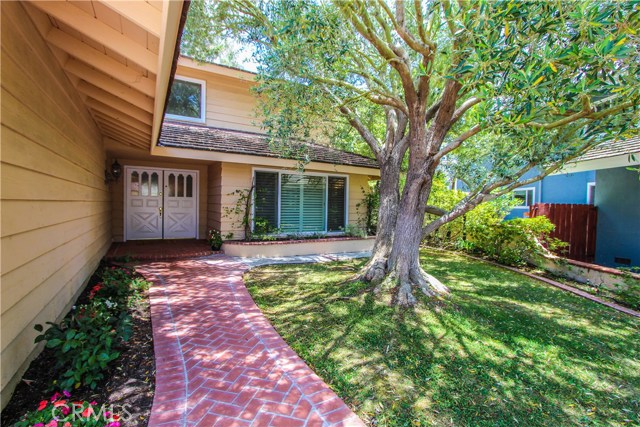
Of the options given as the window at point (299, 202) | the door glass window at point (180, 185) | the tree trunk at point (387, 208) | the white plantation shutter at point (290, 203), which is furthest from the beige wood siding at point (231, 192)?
the tree trunk at point (387, 208)

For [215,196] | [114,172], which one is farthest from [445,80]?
[114,172]

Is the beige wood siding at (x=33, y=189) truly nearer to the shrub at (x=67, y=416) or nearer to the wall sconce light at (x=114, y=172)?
the shrub at (x=67, y=416)

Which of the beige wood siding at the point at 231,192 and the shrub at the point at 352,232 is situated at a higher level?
the beige wood siding at the point at 231,192

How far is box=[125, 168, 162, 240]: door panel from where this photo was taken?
32.2ft

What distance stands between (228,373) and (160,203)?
8.63 m

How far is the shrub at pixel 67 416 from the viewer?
A: 2.15 m

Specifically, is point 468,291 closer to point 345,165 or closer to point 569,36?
point 569,36

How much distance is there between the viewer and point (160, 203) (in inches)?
402

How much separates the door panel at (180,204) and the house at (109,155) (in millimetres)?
36

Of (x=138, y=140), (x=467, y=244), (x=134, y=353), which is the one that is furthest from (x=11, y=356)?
(x=467, y=244)

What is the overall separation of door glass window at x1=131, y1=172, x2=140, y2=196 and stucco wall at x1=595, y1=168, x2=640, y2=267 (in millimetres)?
14632

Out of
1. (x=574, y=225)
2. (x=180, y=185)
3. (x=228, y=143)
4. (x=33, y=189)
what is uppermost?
(x=228, y=143)

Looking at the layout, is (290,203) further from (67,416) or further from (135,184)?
(67,416)

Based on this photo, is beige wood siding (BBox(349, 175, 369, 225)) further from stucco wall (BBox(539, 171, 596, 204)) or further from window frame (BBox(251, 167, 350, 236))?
stucco wall (BBox(539, 171, 596, 204))
